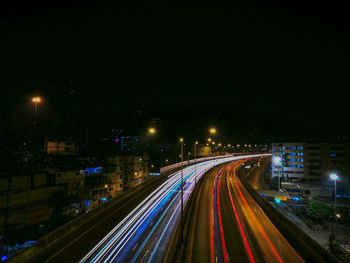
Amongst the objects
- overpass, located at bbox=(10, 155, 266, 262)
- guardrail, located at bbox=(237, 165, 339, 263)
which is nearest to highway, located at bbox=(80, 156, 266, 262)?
overpass, located at bbox=(10, 155, 266, 262)

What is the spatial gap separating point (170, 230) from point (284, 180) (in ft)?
146

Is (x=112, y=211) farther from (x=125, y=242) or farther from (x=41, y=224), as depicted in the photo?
(x=41, y=224)

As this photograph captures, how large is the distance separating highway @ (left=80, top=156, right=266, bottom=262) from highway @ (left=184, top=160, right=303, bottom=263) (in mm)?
1880

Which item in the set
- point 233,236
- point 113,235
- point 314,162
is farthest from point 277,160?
point 113,235

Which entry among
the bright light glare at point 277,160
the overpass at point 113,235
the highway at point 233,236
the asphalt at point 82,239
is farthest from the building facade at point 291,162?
the asphalt at point 82,239

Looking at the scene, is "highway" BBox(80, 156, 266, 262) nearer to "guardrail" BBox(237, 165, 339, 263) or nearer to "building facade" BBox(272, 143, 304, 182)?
"guardrail" BBox(237, 165, 339, 263)

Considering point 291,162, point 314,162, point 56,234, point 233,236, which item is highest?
point 314,162

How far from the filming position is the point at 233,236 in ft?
44.7

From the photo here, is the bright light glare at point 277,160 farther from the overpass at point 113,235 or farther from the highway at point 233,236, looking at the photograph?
the overpass at point 113,235

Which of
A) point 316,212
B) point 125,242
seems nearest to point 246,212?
point 125,242

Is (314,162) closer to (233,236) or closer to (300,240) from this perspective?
(300,240)

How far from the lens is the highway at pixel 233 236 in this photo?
11.4 metres

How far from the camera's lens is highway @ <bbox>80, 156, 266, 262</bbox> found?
1152 centimetres

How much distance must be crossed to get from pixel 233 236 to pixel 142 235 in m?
6.46
